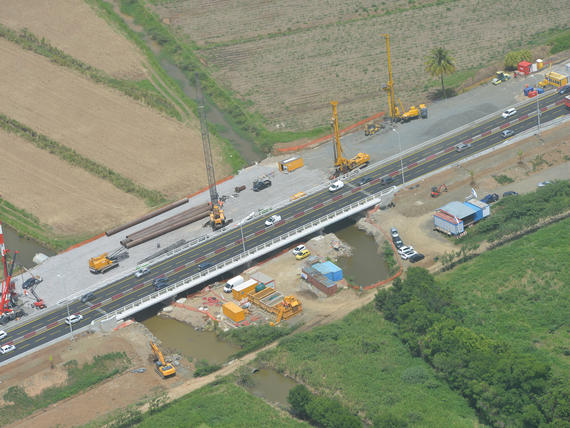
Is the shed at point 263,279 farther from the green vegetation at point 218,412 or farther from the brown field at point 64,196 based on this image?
the brown field at point 64,196

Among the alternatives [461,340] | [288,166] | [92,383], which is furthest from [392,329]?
[288,166]

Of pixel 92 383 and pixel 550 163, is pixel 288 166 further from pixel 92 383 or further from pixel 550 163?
pixel 92 383

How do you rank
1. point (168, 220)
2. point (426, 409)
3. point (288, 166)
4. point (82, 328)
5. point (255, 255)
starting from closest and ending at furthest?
point (426, 409)
point (82, 328)
point (255, 255)
point (168, 220)
point (288, 166)

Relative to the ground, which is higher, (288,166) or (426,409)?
(288,166)

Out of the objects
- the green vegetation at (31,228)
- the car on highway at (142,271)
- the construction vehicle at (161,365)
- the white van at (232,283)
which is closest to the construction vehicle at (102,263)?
the car on highway at (142,271)

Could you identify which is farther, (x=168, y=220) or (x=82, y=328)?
(x=168, y=220)

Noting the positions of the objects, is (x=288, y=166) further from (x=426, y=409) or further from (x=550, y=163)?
(x=426, y=409)

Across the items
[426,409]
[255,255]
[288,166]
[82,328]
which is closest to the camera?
[426,409]
